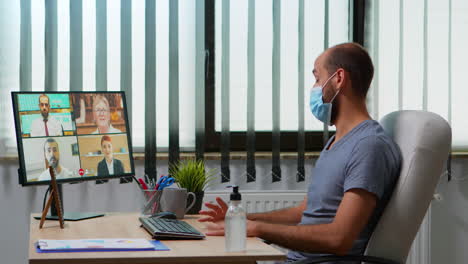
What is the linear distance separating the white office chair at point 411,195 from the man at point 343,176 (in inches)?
1.8

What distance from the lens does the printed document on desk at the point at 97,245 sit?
1423 mm

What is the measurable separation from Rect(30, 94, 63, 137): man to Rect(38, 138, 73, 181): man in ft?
0.10

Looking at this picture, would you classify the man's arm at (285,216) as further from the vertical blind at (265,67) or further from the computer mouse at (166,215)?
the vertical blind at (265,67)

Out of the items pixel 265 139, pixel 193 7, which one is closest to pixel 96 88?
pixel 193 7

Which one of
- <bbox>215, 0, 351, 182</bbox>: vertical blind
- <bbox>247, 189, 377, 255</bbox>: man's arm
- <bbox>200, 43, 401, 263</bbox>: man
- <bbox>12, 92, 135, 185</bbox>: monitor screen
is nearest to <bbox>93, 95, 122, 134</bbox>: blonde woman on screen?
<bbox>12, 92, 135, 185</bbox>: monitor screen

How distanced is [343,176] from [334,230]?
0.70 ft

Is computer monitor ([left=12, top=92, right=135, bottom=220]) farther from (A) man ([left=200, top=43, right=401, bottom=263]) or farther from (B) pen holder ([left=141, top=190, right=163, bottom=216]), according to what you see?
(A) man ([left=200, top=43, right=401, bottom=263])

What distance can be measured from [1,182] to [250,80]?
1270 mm

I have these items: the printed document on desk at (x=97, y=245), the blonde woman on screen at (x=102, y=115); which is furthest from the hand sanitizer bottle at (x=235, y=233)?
the blonde woman on screen at (x=102, y=115)

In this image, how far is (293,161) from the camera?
309 centimetres

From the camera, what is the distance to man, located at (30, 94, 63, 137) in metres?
2.03

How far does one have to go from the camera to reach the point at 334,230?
1666 mm

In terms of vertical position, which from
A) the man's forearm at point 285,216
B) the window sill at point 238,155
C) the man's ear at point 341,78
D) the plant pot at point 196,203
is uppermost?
the man's ear at point 341,78

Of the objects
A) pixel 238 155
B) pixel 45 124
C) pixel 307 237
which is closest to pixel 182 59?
pixel 238 155
